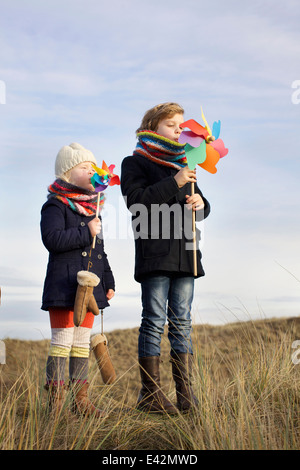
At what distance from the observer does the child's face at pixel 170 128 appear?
4168mm

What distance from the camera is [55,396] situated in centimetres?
363

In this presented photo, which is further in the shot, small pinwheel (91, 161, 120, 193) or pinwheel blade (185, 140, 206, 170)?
small pinwheel (91, 161, 120, 193)

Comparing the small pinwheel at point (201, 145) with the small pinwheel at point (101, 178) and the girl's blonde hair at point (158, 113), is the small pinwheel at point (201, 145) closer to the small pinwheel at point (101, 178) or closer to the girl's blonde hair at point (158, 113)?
the girl's blonde hair at point (158, 113)

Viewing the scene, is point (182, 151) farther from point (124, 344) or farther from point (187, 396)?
point (124, 344)

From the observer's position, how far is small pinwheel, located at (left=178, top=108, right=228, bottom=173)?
3941 millimetres

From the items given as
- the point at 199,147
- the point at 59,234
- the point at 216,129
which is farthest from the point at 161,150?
the point at 59,234

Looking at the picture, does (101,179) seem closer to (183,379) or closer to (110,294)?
(110,294)

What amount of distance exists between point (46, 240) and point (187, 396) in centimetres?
151

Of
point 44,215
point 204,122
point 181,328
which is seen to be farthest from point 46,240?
point 204,122

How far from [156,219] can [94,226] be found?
465 mm

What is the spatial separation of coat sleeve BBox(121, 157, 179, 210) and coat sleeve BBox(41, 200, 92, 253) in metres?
0.41

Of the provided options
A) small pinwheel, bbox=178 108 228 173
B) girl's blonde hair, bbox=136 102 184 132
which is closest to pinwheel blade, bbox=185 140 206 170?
small pinwheel, bbox=178 108 228 173

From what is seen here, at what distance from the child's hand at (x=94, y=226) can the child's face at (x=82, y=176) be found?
0.33 metres

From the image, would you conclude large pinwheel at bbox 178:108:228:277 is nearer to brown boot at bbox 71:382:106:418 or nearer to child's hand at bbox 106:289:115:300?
child's hand at bbox 106:289:115:300
